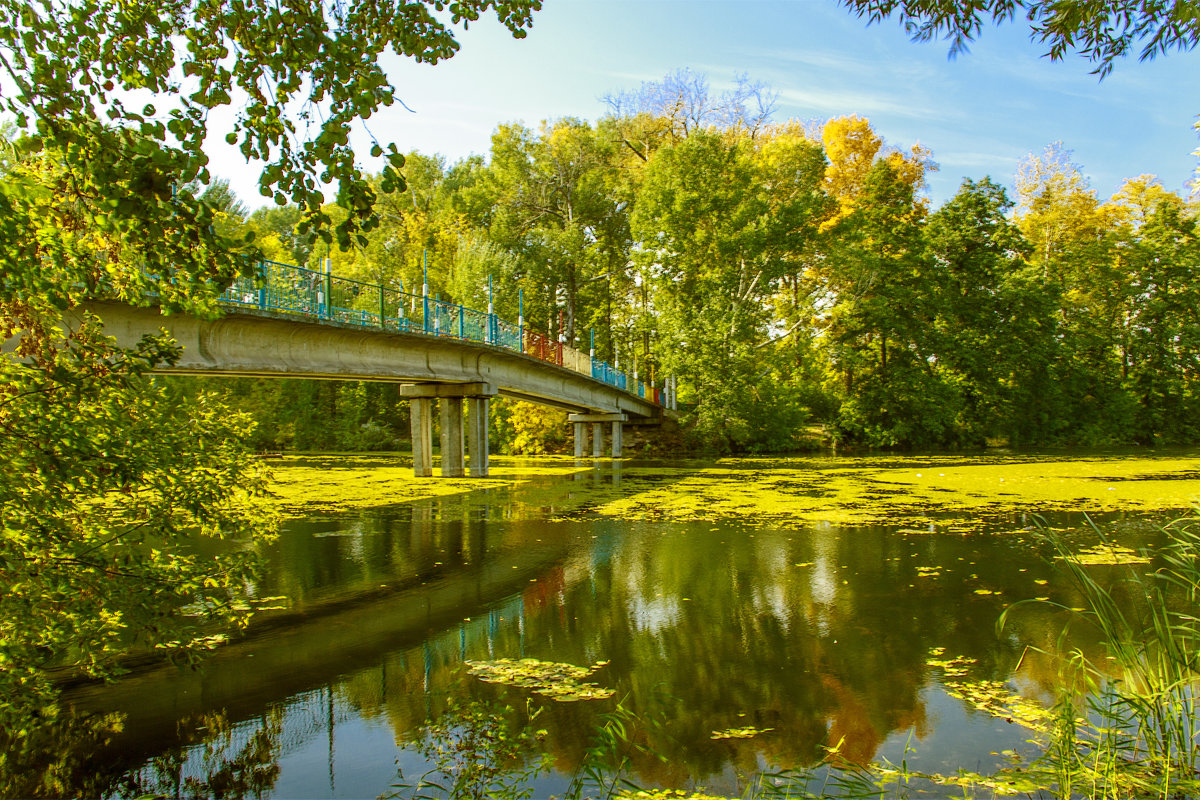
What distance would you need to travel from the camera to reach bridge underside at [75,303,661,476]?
12258mm


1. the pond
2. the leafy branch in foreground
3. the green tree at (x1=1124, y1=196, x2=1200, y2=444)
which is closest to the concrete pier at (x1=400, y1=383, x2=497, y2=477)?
the pond

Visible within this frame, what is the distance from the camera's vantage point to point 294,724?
4309 millimetres

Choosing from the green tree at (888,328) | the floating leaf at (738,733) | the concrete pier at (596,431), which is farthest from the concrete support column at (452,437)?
the green tree at (888,328)

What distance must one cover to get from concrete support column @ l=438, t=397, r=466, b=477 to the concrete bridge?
0.10ft

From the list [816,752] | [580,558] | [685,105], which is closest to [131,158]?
[816,752]

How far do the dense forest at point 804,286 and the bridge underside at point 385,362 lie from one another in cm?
838

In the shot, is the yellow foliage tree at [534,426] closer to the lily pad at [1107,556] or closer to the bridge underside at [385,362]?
the bridge underside at [385,362]

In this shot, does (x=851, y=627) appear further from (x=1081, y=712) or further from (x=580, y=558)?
(x=580, y=558)

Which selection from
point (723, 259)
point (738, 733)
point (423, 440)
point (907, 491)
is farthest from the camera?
point (723, 259)

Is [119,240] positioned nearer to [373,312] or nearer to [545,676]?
[545,676]

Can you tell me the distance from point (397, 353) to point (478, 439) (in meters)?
4.44

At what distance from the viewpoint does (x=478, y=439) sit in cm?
2148

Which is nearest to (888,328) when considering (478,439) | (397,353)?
(478,439)

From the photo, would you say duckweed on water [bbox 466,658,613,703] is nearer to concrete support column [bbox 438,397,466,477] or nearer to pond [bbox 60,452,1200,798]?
pond [bbox 60,452,1200,798]
